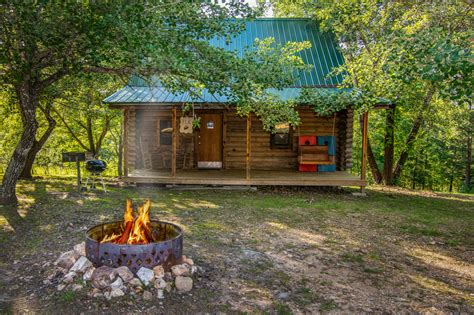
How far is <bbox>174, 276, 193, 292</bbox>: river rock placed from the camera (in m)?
4.33

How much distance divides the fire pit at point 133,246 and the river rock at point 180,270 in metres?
0.07

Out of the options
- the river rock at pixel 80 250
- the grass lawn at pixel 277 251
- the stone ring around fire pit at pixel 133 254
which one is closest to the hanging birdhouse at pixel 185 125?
the grass lawn at pixel 277 251

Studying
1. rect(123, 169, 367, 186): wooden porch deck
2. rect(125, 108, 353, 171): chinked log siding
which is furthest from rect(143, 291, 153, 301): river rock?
rect(125, 108, 353, 171): chinked log siding

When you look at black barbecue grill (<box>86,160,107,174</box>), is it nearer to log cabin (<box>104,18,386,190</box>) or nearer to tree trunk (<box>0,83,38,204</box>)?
tree trunk (<box>0,83,38,204</box>)

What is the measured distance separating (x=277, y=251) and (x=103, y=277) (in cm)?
281

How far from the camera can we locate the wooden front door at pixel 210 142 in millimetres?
13680

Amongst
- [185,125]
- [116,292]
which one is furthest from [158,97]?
[116,292]

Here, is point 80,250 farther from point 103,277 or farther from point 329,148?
point 329,148

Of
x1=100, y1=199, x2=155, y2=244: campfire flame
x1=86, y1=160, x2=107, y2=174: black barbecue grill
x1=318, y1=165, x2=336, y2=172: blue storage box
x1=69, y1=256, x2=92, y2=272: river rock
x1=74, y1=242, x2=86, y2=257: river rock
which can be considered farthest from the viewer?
x1=318, y1=165, x2=336, y2=172: blue storage box

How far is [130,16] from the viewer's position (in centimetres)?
543

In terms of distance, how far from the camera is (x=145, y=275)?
4316mm

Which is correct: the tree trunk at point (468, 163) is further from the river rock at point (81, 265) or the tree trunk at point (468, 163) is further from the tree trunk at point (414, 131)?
the river rock at point (81, 265)

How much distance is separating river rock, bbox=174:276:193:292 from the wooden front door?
31.0ft

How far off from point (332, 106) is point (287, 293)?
6.05m
